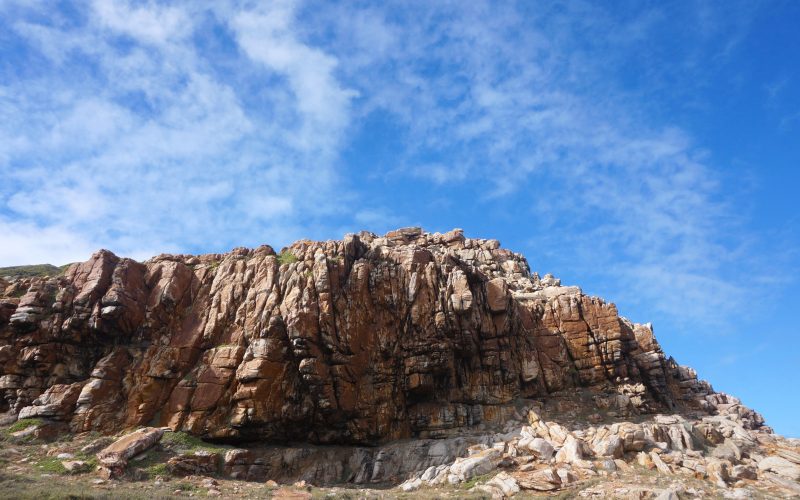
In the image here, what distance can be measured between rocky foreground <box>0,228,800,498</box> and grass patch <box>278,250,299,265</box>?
715 mm

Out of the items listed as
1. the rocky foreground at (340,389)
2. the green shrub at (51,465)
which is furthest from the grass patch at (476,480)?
the green shrub at (51,465)

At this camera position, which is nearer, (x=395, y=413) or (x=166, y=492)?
(x=166, y=492)

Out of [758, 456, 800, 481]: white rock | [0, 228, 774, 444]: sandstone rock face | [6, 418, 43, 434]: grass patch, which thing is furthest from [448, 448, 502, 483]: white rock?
[6, 418, 43, 434]: grass patch

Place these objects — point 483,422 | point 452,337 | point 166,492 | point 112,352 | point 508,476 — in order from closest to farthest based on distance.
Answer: point 166,492 → point 508,476 → point 112,352 → point 483,422 → point 452,337

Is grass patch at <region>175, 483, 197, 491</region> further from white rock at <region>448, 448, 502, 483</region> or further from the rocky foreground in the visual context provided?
white rock at <region>448, 448, 502, 483</region>

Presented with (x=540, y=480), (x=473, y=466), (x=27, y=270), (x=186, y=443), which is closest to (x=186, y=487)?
(x=186, y=443)

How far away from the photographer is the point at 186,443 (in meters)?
33.3

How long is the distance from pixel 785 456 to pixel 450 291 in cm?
2647

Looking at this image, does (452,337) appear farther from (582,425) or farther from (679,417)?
(679,417)

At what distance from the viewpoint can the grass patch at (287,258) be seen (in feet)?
145

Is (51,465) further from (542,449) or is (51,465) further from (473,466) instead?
(542,449)

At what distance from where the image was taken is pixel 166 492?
25.8m

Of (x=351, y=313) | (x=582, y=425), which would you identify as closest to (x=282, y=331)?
(x=351, y=313)

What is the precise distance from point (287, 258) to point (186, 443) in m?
17.4
